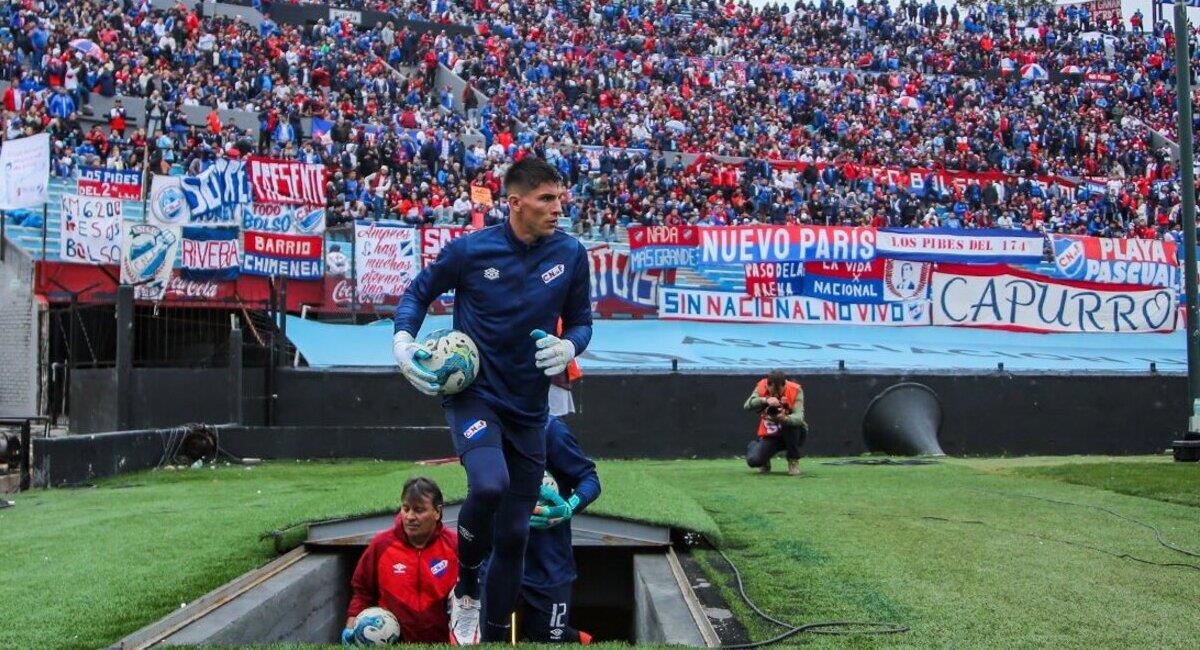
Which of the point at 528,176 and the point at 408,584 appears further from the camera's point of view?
the point at 408,584

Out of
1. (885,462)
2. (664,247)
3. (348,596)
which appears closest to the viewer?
(348,596)

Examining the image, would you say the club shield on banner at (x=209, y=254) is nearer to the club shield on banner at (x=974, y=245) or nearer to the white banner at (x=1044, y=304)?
the club shield on banner at (x=974, y=245)

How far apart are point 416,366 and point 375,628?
1.60m

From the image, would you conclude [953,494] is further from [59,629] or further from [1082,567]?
[59,629]

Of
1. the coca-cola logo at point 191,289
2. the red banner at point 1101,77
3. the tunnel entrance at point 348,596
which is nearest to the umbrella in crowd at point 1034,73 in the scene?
the red banner at point 1101,77

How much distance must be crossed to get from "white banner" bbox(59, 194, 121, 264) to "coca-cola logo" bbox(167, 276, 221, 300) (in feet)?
3.55

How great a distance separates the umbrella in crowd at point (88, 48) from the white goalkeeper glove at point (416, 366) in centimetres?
2549

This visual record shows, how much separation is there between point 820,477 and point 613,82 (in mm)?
25309

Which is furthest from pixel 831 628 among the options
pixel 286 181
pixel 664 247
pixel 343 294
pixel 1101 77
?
pixel 1101 77

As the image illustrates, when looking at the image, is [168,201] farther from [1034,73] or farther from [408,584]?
[1034,73]

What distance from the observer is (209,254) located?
2177cm

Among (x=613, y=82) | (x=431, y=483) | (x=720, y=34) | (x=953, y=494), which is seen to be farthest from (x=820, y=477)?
(x=720, y=34)

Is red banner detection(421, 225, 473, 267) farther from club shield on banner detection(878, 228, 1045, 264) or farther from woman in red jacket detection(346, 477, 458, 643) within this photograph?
woman in red jacket detection(346, 477, 458, 643)

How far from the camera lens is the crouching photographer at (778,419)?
594 inches
